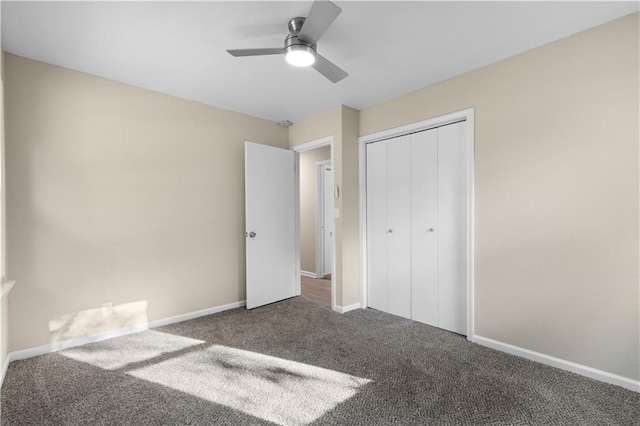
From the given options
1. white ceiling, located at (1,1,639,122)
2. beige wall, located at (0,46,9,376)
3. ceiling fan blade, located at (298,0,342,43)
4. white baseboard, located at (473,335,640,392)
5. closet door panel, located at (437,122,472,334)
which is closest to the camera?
ceiling fan blade, located at (298,0,342,43)

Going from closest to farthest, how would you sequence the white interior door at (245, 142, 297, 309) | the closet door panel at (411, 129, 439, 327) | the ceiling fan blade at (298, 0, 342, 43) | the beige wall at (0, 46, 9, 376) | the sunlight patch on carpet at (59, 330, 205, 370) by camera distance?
the ceiling fan blade at (298, 0, 342, 43) < the beige wall at (0, 46, 9, 376) < the sunlight patch on carpet at (59, 330, 205, 370) < the closet door panel at (411, 129, 439, 327) < the white interior door at (245, 142, 297, 309)

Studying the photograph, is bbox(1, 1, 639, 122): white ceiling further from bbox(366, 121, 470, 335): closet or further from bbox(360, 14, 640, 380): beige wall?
bbox(366, 121, 470, 335): closet

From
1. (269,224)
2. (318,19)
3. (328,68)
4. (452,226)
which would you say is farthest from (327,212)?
(318,19)

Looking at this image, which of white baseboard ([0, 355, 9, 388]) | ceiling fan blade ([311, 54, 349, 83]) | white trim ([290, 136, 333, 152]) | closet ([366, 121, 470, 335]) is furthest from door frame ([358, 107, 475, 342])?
white baseboard ([0, 355, 9, 388])

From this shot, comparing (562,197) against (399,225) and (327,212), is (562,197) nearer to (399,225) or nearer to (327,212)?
(399,225)

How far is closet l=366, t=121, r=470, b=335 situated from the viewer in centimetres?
290

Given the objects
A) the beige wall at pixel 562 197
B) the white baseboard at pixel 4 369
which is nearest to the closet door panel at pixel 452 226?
the beige wall at pixel 562 197

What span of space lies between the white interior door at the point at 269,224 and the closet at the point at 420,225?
1.06 m

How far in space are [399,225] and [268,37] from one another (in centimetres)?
221

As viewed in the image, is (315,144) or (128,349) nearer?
(128,349)

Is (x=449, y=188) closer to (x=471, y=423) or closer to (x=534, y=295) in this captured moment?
(x=534, y=295)

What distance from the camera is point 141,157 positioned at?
3.02 meters

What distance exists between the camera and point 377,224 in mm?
3607

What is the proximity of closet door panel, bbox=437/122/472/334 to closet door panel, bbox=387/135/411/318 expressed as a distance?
0.36m
